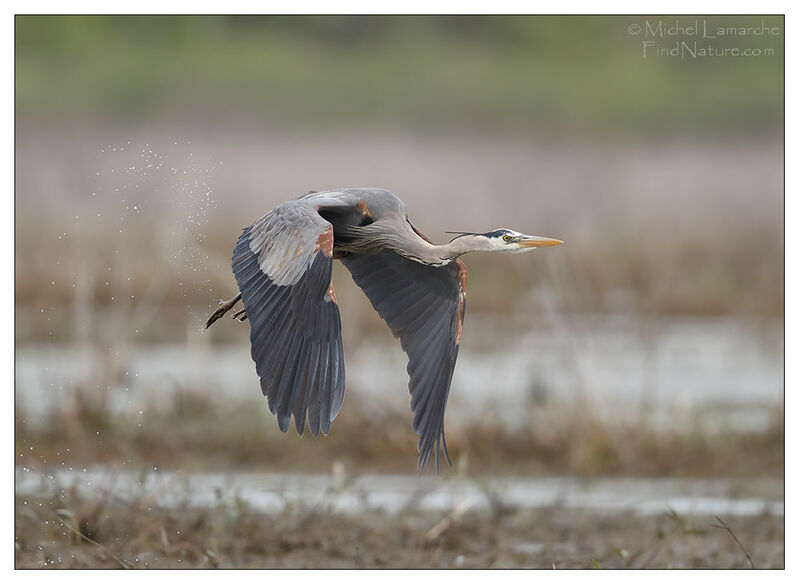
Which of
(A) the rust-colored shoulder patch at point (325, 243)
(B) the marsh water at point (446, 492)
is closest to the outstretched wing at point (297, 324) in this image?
(A) the rust-colored shoulder patch at point (325, 243)

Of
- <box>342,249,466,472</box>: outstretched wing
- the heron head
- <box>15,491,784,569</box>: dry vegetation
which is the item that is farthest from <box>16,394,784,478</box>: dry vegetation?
the heron head

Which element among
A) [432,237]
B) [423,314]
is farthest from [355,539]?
[432,237]

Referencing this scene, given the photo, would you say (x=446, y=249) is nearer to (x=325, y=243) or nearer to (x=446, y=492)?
(x=325, y=243)

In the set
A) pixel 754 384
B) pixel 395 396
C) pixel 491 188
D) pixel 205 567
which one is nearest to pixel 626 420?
pixel 395 396

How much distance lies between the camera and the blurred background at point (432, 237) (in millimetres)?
6234

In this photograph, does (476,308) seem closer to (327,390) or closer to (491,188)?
(491,188)

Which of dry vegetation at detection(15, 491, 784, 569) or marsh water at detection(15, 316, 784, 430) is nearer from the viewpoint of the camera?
dry vegetation at detection(15, 491, 784, 569)

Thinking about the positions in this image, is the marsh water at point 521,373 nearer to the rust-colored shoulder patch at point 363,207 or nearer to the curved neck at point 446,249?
the rust-colored shoulder patch at point 363,207

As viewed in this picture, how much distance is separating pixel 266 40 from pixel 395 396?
11.6 metres

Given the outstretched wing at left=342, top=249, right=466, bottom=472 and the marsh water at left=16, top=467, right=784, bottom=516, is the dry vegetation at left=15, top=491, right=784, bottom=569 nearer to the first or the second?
the marsh water at left=16, top=467, right=784, bottom=516

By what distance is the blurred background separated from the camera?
6234 millimetres

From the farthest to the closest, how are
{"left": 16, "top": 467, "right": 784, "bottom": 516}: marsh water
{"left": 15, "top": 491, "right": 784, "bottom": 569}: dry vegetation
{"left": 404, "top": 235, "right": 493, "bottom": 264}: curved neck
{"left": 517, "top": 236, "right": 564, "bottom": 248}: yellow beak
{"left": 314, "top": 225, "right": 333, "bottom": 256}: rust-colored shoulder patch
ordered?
{"left": 16, "top": 467, "right": 784, "bottom": 516}: marsh water
{"left": 15, "top": 491, "right": 784, "bottom": 569}: dry vegetation
{"left": 404, "top": 235, "right": 493, "bottom": 264}: curved neck
{"left": 517, "top": 236, "right": 564, "bottom": 248}: yellow beak
{"left": 314, "top": 225, "right": 333, "bottom": 256}: rust-colored shoulder patch

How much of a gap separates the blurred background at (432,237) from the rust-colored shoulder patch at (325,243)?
1.62 meters

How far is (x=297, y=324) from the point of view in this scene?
4.05 meters
